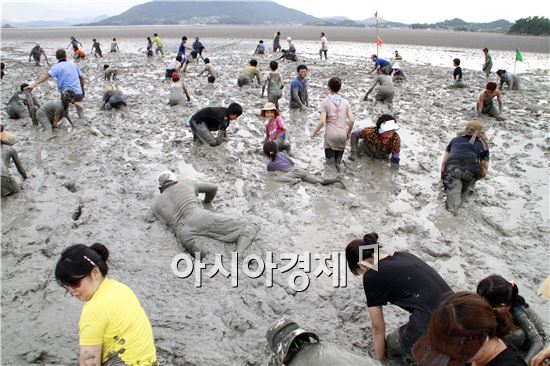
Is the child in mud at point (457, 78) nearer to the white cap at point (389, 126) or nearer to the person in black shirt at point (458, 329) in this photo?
the white cap at point (389, 126)

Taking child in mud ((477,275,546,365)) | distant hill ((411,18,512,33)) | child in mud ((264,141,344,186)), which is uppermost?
distant hill ((411,18,512,33))

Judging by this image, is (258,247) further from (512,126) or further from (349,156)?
(512,126)

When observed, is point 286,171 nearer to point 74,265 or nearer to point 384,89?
point 74,265

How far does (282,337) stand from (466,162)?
393cm

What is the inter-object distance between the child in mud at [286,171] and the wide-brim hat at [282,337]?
3456 mm

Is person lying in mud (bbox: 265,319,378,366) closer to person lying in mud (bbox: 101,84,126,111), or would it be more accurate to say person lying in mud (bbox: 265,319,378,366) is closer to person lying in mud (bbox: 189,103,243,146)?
person lying in mud (bbox: 189,103,243,146)

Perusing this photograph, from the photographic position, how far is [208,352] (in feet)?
10.1

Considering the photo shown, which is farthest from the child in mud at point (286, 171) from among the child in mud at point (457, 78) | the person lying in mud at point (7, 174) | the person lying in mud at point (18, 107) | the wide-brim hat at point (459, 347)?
the child in mud at point (457, 78)

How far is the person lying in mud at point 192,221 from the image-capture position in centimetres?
431

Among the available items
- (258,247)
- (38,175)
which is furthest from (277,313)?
(38,175)

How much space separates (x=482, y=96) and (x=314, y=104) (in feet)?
13.8

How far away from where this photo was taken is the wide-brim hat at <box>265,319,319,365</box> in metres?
2.59

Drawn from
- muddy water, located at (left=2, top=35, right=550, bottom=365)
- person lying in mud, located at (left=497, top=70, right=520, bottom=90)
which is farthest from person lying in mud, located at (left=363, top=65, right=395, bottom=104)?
person lying in mud, located at (left=497, top=70, right=520, bottom=90)

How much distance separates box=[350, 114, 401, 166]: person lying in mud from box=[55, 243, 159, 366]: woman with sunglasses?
17.2 ft
